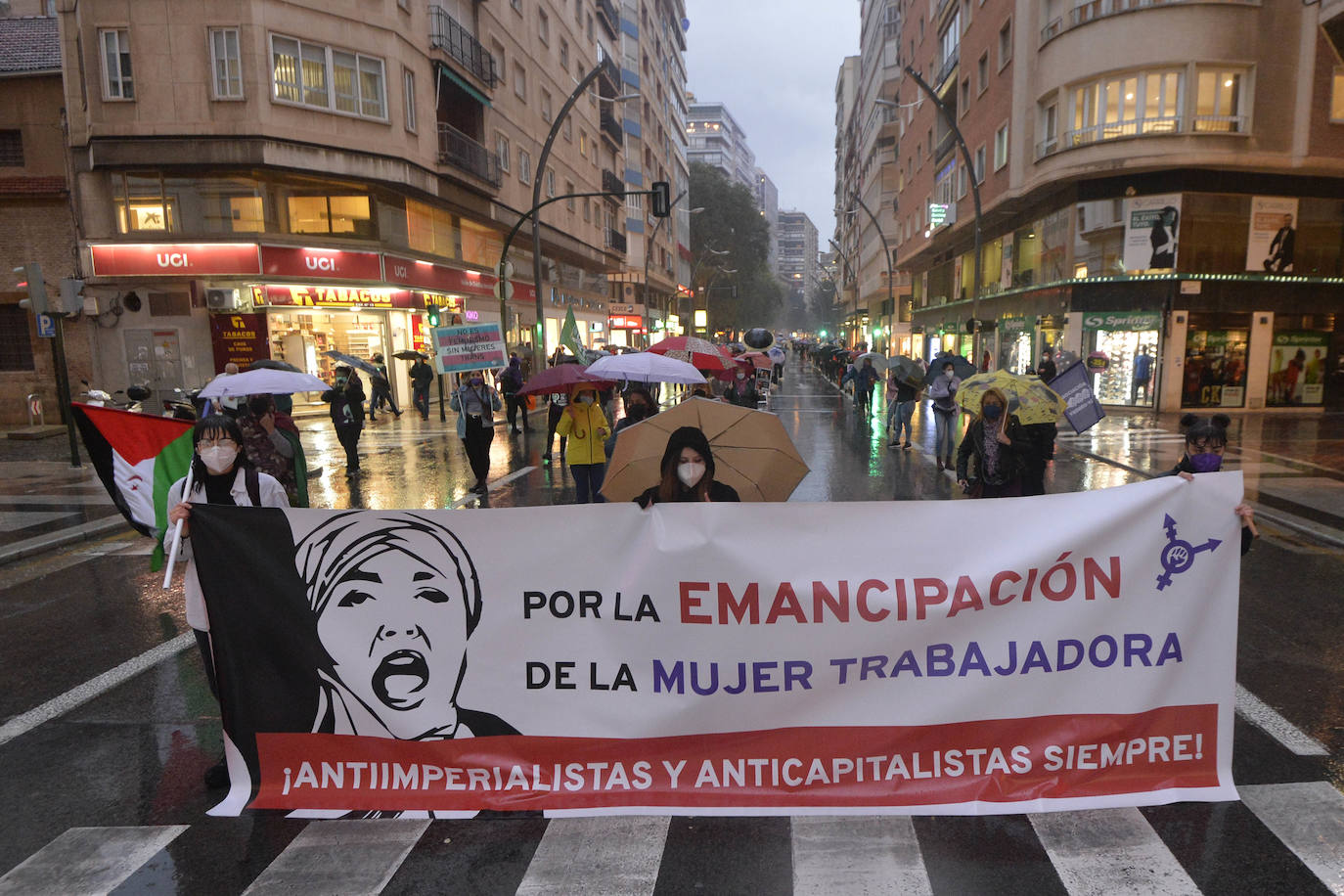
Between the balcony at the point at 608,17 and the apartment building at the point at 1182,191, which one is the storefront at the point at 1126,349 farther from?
the balcony at the point at 608,17

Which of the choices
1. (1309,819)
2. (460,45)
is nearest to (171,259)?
(460,45)

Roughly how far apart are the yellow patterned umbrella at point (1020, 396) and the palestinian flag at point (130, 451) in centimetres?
651

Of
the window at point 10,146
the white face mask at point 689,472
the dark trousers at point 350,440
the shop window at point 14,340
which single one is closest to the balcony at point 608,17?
the window at point 10,146

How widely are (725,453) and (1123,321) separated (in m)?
23.4

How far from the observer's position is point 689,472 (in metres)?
4.57

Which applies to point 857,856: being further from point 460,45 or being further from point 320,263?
point 460,45

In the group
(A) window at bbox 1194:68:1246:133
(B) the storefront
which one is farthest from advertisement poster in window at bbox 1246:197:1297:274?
(B) the storefront

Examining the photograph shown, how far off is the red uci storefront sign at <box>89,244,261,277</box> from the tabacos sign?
81.0ft

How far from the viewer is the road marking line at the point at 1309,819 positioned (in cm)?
329

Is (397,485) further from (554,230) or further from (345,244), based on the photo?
(554,230)

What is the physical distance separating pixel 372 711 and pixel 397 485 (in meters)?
9.80

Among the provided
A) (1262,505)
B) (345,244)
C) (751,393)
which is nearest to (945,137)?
(751,393)

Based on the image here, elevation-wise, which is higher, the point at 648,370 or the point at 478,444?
the point at 648,370

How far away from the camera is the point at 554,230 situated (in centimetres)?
3769
